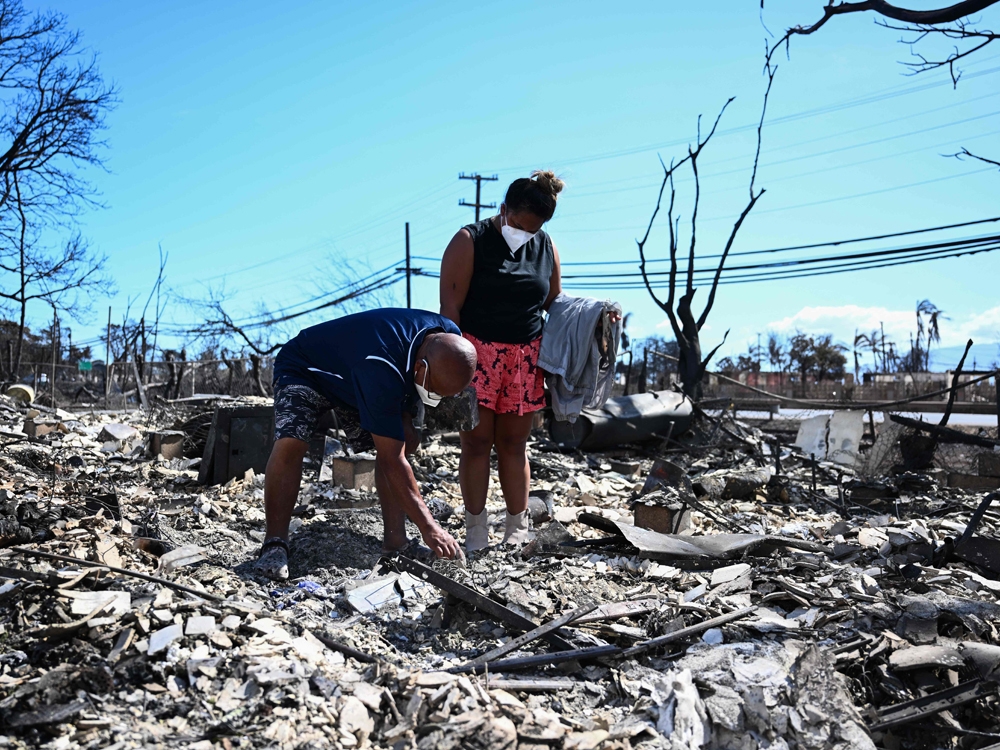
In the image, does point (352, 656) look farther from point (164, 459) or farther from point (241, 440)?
point (164, 459)

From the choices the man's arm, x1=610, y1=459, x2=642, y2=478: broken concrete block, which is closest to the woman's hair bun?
the man's arm

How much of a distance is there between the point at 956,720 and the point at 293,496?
2647 millimetres

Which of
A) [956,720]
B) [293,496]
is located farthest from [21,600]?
[956,720]

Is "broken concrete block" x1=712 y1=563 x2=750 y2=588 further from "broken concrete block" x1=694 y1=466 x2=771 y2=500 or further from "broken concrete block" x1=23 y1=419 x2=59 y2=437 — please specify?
"broken concrete block" x1=23 y1=419 x2=59 y2=437

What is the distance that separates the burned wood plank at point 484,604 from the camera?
251 centimetres

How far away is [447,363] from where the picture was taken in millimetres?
3006

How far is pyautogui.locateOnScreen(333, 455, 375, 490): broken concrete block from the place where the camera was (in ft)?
18.2

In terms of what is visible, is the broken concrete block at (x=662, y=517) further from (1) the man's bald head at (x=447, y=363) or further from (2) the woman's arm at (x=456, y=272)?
(1) the man's bald head at (x=447, y=363)

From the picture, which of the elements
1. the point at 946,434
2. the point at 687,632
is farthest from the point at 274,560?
the point at 946,434

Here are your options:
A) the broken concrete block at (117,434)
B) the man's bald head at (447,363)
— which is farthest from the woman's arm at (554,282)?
the broken concrete block at (117,434)

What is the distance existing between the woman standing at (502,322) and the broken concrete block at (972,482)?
511 cm

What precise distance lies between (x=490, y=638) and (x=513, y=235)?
2063 mm

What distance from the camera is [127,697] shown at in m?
2.02

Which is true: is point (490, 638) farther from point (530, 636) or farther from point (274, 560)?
point (274, 560)
